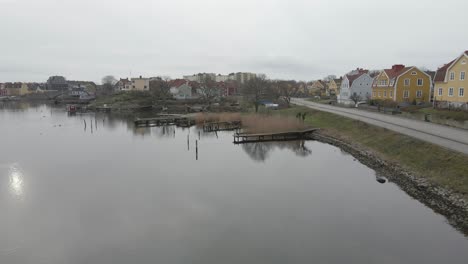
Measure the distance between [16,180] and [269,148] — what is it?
22.0 metres

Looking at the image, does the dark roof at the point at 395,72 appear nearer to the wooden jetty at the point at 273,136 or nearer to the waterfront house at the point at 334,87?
the wooden jetty at the point at 273,136

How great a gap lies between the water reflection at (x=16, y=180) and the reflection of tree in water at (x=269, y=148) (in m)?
17.8

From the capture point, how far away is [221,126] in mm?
46094

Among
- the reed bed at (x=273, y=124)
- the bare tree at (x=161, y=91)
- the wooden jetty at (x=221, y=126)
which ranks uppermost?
the bare tree at (x=161, y=91)

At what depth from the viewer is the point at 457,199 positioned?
14781 mm

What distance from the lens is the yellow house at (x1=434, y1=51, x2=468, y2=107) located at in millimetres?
36531

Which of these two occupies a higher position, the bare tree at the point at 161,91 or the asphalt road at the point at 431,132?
the bare tree at the point at 161,91

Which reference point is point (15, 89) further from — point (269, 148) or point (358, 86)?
point (269, 148)

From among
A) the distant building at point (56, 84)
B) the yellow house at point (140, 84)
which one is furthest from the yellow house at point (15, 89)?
the yellow house at point (140, 84)

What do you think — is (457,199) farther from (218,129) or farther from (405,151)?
(218,129)

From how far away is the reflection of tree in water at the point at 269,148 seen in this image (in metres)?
28.5

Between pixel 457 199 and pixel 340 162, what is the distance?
1071cm

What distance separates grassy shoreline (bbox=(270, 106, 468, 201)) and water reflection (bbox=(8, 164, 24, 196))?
25486 millimetres

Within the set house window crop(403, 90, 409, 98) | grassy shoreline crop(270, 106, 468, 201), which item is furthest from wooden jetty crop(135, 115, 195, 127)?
house window crop(403, 90, 409, 98)
